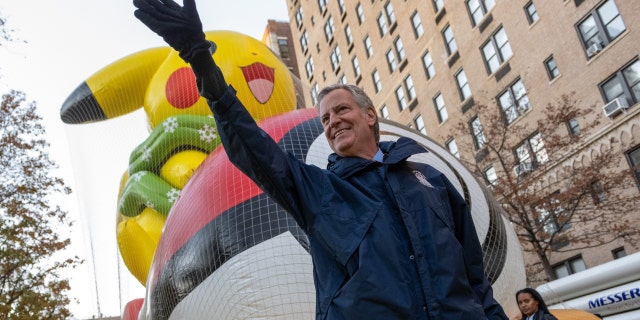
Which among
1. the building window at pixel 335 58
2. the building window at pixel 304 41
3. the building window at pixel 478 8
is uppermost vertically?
the building window at pixel 304 41

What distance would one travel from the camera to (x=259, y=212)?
421 centimetres

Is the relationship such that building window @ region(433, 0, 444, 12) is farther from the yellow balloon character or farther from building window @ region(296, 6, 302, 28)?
the yellow balloon character

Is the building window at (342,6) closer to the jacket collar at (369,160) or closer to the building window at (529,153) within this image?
the building window at (529,153)

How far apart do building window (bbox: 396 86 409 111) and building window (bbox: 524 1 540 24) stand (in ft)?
30.1

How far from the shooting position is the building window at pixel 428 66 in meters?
26.6

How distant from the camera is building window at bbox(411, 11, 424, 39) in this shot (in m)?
27.7

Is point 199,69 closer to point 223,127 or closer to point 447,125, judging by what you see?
point 223,127

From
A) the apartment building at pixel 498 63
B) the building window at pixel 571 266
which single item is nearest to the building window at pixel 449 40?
the apartment building at pixel 498 63

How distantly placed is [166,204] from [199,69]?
18.0 feet

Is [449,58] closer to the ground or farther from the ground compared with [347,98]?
farther from the ground

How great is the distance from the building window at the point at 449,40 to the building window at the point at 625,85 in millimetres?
8491

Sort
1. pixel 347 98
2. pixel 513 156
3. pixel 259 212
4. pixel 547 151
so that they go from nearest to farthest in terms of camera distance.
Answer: pixel 347 98 < pixel 259 212 < pixel 547 151 < pixel 513 156

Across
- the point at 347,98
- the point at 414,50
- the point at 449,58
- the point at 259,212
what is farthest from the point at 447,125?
the point at 347,98

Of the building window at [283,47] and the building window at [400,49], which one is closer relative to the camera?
the building window at [400,49]
